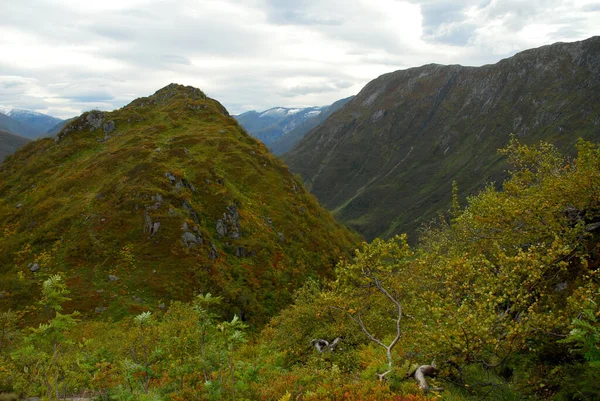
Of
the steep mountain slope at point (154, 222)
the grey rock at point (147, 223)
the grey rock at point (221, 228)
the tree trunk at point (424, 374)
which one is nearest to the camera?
the tree trunk at point (424, 374)

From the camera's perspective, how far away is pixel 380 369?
13617 mm

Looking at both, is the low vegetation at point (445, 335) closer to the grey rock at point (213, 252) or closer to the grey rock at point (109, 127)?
the grey rock at point (213, 252)

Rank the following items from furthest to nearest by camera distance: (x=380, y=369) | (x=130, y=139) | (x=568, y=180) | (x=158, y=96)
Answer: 1. (x=158, y=96)
2. (x=130, y=139)
3. (x=568, y=180)
4. (x=380, y=369)

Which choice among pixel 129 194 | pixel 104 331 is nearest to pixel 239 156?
pixel 129 194

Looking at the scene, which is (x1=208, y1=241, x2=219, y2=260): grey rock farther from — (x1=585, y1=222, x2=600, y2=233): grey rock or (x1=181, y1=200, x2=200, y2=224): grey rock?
(x1=585, y1=222, x2=600, y2=233): grey rock

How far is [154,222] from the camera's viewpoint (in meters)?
49.1

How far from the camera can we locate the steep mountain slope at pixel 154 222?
138ft

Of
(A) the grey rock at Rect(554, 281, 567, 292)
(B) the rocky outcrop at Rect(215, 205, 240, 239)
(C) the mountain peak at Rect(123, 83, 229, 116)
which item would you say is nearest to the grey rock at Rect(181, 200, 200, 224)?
(B) the rocky outcrop at Rect(215, 205, 240, 239)

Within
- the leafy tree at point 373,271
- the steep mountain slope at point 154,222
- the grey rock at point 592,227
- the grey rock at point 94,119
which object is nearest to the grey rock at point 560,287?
A: the grey rock at point 592,227

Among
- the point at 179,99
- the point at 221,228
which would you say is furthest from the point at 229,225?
the point at 179,99

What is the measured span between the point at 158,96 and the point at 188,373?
126301 millimetres

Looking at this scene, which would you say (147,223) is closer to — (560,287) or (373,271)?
(373,271)

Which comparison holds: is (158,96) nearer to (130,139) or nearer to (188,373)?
(130,139)

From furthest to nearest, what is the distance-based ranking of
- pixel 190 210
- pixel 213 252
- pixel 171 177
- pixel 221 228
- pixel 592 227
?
pixel 171 177 < pixel 221 228 < pixel 190 210 < pixel 213 252 < pixel 592 227
